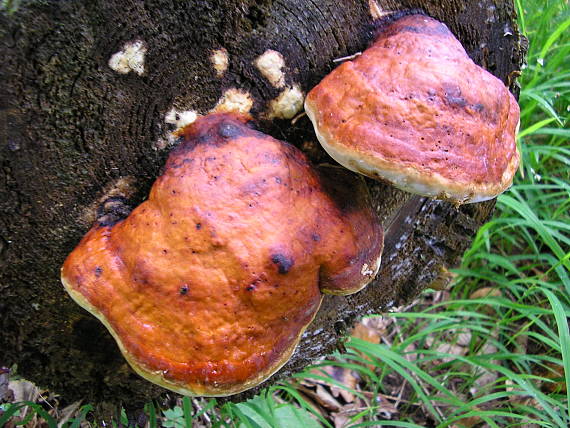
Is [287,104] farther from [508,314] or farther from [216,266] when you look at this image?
[508,314]

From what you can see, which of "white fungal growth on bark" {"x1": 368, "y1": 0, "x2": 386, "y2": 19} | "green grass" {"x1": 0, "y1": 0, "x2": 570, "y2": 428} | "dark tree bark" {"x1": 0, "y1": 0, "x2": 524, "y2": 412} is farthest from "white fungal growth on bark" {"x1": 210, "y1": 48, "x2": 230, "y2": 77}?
"green grass" {"x1": 0, "y1": 0, "x2": 570, "y2": 428}

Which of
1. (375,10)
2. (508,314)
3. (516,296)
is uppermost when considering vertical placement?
(375,10)

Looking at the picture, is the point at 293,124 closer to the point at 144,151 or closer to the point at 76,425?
the point at 144,151

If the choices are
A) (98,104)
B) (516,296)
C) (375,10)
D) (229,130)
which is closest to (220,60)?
(229,130)

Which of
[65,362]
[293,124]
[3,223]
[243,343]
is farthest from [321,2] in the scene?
[65,362]

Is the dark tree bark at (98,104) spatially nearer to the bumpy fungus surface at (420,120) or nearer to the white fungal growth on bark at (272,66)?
the white fungal growth on bark at (272,66)

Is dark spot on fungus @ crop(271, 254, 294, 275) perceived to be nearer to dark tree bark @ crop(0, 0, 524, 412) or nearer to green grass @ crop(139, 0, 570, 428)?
dark tree bark @ crop(0, 0, 524, 412)
